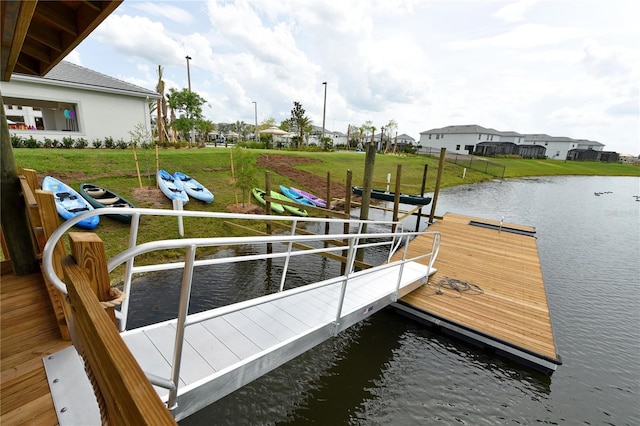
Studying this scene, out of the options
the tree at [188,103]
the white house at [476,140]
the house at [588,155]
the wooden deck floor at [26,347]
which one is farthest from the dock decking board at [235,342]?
the house at [588,155]

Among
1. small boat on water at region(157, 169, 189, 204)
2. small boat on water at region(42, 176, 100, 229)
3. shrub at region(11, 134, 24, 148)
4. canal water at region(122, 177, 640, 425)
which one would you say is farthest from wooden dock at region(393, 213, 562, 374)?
shrub at region(11, 134, 24, 148)

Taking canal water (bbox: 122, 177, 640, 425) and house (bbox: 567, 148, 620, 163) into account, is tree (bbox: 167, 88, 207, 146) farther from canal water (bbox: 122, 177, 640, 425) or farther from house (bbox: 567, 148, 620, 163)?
house (bbox: 567, 148, 620, 163)

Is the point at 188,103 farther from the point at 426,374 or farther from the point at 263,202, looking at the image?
the point at 426,374

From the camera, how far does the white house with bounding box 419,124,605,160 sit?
208ft

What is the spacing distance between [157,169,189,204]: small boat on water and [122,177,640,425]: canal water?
15.2 feet

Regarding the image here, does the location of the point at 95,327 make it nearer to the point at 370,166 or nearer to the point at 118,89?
the point at 370,166

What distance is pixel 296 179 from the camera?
773 inches

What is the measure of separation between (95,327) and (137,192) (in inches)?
508

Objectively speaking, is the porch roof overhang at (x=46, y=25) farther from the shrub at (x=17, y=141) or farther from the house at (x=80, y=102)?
the shrub at (x=17, y=141)

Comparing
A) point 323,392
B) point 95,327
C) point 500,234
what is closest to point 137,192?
point 323,392

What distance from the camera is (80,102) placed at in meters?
15.9

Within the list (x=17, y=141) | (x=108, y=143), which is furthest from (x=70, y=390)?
(x=108, y=143)

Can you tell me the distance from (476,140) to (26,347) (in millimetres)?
73596

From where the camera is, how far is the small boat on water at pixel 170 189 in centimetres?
1122
